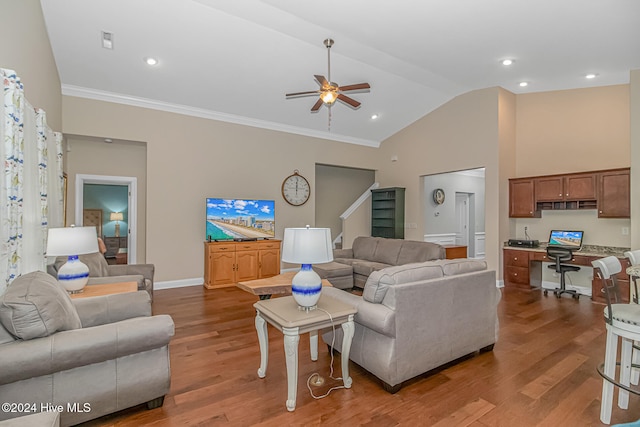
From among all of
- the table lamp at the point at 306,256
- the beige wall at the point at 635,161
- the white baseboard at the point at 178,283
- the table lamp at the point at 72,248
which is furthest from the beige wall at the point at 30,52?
the beige wall at the point at 635,161

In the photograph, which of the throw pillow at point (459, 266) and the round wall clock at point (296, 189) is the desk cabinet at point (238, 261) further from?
the throw pillow at point (459, 266)

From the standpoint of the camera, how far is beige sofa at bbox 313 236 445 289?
5176 mm

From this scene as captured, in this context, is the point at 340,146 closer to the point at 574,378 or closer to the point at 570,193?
the point at 570,193

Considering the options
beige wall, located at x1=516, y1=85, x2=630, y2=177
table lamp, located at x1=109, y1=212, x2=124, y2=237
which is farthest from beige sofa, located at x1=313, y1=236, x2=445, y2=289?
table lamp, located at x1=109, y1=212, x2=124, y2=237

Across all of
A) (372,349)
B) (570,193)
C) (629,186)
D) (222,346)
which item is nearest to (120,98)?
(222,346)

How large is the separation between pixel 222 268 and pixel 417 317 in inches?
164

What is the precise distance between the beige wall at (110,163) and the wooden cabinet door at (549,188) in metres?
7.18

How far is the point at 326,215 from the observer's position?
8758mm

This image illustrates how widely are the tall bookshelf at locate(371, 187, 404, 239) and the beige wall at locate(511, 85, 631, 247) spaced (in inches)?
94.4

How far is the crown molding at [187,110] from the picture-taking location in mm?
4977

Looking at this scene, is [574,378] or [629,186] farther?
[629,186]

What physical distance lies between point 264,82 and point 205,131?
5.06 feet

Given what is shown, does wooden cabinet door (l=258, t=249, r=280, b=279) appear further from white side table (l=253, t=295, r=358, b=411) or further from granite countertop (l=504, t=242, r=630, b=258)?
granite countertop (l=504, t=242, r=630, b=258)

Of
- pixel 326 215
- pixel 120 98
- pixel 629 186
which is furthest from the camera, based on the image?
pixel 326 215
